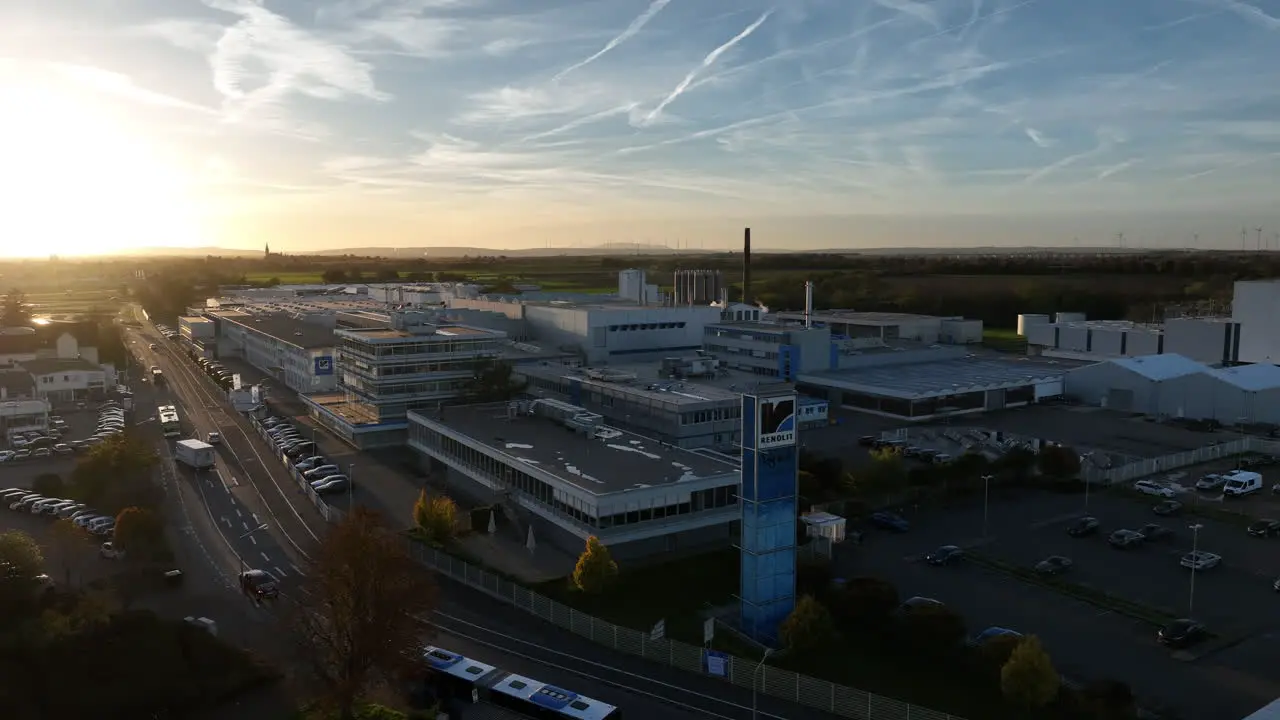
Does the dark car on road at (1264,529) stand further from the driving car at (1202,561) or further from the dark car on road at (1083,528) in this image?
the dark car on road at (1083,528)

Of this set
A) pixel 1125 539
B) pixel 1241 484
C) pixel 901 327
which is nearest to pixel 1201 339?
pixel 901 327

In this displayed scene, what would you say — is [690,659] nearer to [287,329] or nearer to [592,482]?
[592,482]

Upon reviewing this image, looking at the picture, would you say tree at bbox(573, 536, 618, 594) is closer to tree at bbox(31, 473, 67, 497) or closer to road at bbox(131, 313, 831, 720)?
road at bbox(131, 313, 831, 720)

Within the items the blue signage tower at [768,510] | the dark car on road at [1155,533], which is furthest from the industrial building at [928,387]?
the blue signage tower at [768,510]

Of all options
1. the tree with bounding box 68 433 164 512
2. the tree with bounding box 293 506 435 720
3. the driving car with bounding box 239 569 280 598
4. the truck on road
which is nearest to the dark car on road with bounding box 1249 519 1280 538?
the tree with bounding box 293 506 435 720

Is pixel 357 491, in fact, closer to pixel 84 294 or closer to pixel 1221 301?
pixel 1221 301
